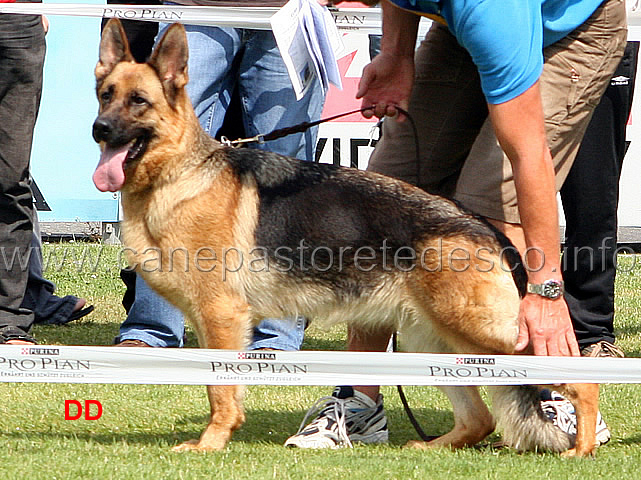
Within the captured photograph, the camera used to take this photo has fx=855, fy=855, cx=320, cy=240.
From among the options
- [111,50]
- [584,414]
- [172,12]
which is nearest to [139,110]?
[111,50]

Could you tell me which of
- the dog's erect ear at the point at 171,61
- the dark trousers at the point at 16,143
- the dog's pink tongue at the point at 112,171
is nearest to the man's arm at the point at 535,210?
the dog's erect ear at the point at 171,61

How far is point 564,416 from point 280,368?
3.99 feet

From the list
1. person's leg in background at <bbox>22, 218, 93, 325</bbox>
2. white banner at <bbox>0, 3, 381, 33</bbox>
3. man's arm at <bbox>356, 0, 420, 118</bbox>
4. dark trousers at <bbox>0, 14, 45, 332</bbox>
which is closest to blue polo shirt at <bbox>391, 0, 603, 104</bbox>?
man's arm at <bbox>356, 0, 420, 118</bbox>

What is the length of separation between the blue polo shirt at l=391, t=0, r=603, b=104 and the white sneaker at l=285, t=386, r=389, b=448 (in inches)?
53.0

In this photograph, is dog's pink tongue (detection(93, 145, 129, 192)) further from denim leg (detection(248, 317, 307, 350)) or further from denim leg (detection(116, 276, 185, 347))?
denim leg (detection(248, 317, 307, 350))

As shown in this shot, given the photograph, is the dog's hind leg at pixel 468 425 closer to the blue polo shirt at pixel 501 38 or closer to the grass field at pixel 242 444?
the grass field at pixel 242 444

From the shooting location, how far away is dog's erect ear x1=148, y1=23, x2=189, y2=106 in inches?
129

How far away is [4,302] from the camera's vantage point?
15.4 ft

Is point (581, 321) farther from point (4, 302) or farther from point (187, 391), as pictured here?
point (4, 302)

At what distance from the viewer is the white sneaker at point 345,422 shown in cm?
326

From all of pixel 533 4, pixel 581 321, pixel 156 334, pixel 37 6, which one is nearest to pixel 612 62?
pixel 533 4

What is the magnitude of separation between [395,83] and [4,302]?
8.46ft

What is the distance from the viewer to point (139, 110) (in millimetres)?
3236

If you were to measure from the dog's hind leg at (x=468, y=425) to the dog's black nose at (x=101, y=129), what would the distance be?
162 centimetres
